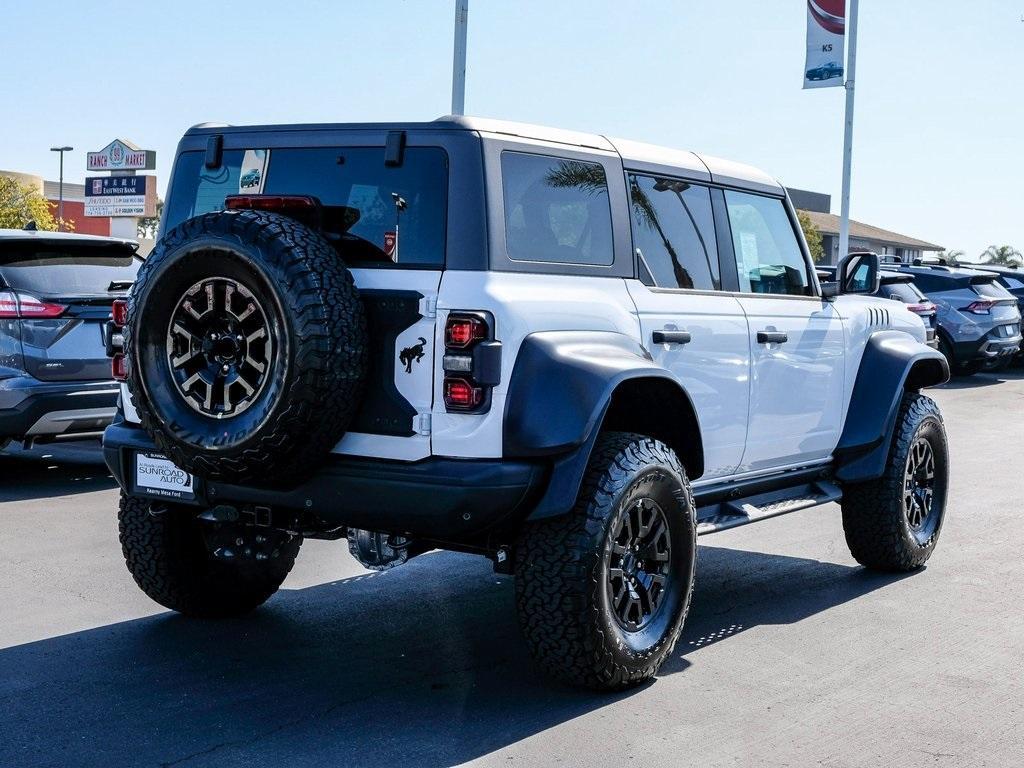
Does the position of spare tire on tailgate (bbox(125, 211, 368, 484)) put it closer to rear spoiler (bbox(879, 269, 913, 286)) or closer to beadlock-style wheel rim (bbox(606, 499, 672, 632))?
beadlock-style wheel rim (bbox(606, 499, 672, 632))

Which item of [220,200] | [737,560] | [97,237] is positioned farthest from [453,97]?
[220,200]

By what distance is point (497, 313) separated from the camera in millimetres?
4367

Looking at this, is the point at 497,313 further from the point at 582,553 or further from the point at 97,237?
the point at 97,237

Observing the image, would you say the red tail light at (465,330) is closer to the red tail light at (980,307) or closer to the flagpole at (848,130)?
the red tail light at (980,307)

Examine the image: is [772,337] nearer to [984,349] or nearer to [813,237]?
[984,349]

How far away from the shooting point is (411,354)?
4.45 m

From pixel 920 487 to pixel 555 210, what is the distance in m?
3.30

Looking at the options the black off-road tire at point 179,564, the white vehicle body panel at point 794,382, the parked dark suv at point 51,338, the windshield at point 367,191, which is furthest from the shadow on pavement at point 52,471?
the white vehicle body panel at point 794,382

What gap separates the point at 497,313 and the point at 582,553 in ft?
2.87

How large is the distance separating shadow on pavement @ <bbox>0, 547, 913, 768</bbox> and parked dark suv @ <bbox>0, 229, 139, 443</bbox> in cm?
303

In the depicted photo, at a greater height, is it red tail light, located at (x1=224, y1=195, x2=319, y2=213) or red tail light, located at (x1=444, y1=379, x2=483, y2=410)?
red tail light, located at (x1=224, y1=195, x2=319, y2=213)

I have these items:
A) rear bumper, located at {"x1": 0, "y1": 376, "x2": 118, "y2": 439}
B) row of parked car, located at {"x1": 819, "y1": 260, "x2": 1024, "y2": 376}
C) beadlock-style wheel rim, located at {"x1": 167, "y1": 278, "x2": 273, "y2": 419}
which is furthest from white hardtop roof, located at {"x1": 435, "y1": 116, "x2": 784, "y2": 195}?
row of parked car, located at {"x1": 819, "y1": 260, "x2": 1024, "y2": 376}

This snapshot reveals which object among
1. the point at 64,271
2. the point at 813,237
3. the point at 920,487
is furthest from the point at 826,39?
the point at 813,237

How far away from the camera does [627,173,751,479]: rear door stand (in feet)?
17.2
